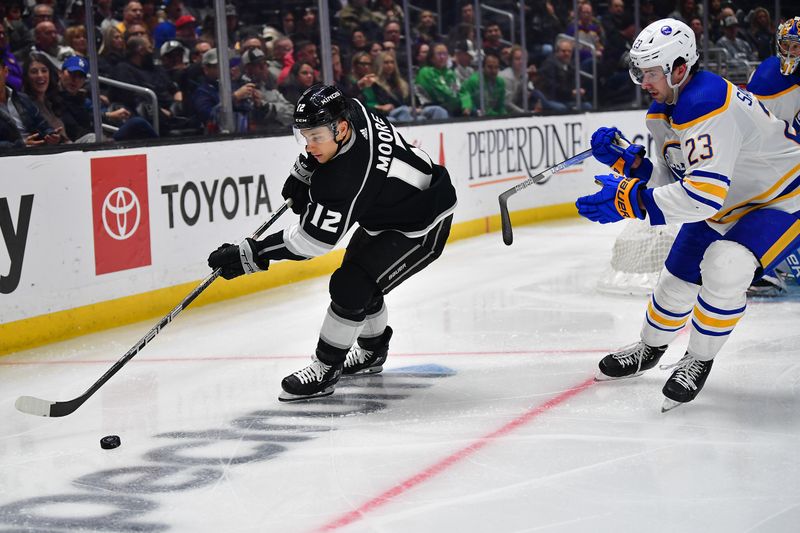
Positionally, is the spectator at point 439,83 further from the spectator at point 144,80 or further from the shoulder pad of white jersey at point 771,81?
the shoulder pad of white jersey at point 771,81

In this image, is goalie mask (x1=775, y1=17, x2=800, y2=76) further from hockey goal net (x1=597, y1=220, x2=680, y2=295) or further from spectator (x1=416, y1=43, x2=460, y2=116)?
spectator (x1=416, y1=43, x2=460, y2=116)

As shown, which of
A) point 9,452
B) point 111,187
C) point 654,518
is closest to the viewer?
point 654,518

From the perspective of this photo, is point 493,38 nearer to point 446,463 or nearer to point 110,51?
point 110,51

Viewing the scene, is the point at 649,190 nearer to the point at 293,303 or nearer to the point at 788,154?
the point at 788,154

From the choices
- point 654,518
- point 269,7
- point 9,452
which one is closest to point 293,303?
point 269,7

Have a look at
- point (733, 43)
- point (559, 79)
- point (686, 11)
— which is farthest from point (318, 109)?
point (733, 43)

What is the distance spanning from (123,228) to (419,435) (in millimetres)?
2374

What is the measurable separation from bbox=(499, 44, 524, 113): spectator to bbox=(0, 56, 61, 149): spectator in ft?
14.6

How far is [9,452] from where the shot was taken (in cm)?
306

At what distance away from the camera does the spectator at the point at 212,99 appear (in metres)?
5.76

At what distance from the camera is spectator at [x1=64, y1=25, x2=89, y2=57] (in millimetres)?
5113

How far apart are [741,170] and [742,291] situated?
0.36 m

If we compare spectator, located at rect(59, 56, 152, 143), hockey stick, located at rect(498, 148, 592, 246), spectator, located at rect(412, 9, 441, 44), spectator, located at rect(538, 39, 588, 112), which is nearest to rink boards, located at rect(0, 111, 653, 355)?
spectator, located at rect(59, 56, 152, 143)

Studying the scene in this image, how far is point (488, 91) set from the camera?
8.41 metres
